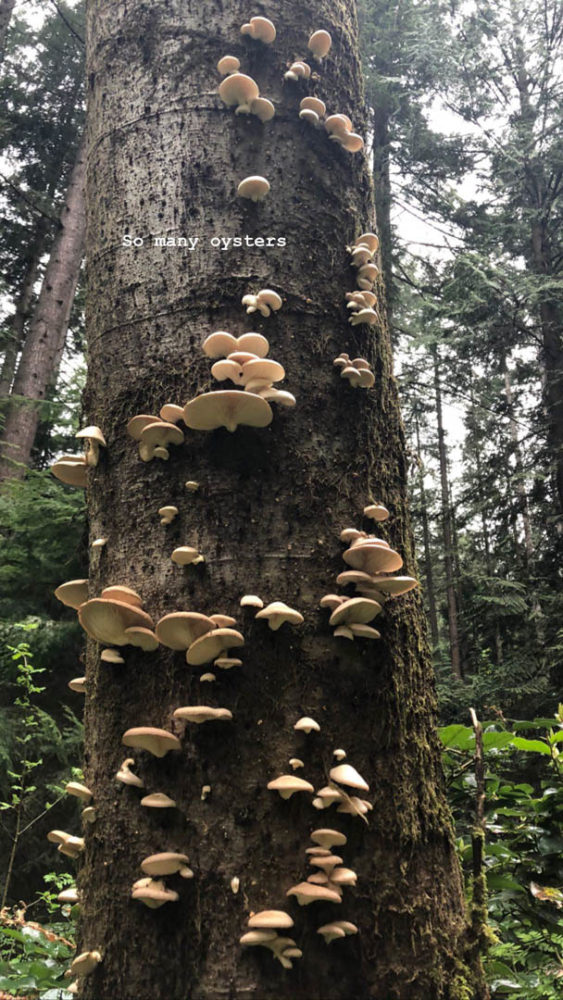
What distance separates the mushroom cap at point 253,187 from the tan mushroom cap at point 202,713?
1538 millimetres

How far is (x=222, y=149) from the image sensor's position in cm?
205

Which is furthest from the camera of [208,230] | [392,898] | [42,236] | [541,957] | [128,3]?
[42,236]

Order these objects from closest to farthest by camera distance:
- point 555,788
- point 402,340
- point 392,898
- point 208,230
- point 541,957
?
1. point 392,898
2. point 208,230
3. point 541,957
4. point 555,788
5. point 402,340

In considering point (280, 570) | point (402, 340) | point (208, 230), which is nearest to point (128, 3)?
point (208, 230)

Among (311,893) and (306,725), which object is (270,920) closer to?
(311,893)

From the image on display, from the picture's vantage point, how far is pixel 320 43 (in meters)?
2.25

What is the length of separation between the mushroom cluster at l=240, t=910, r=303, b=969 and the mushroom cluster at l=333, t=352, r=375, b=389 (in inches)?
55.7

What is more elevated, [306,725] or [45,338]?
[45,338]

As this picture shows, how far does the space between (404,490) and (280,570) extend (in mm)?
656

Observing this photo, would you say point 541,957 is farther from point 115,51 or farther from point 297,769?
point 115,51

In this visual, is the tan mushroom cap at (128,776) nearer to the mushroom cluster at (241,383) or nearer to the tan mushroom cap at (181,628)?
the tan mushroom cap at (181,628)

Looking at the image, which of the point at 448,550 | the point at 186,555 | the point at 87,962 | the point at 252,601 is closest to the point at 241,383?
the point at 186,555

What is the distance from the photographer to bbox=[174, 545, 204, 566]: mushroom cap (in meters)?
1.64

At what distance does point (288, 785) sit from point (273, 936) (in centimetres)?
29
